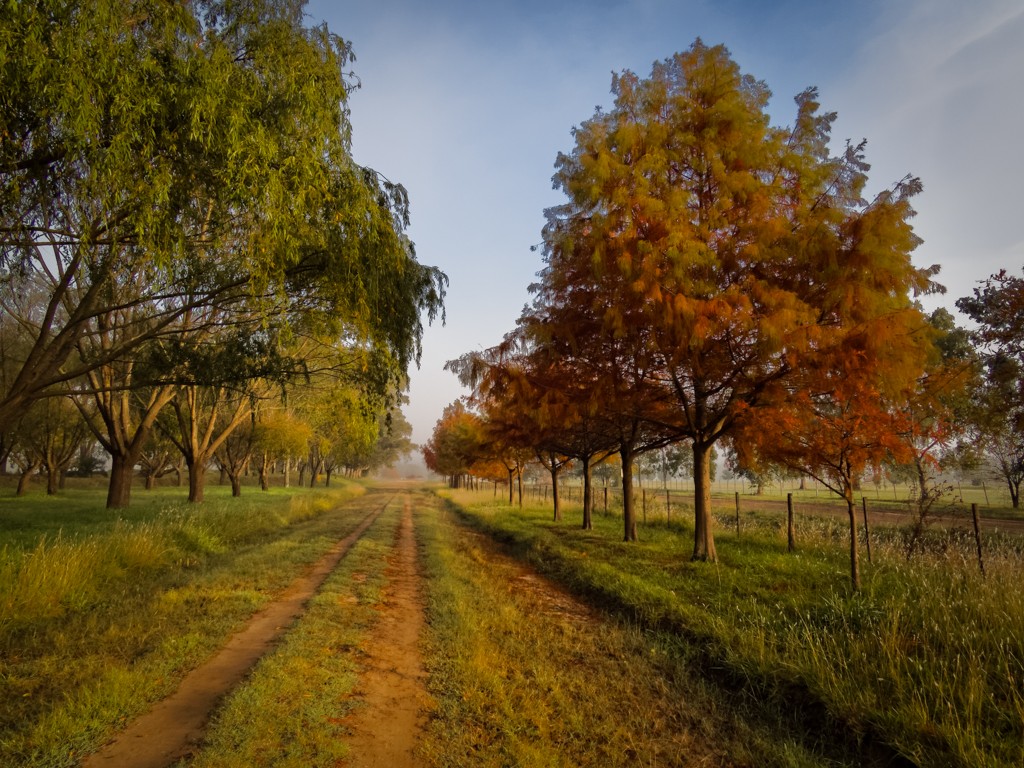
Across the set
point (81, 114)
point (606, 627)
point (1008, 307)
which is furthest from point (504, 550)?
point (1008, 307)

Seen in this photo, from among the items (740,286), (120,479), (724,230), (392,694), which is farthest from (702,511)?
(120,479)

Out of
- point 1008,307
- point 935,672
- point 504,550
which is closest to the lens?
point 935,672

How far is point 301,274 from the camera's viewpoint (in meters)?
8.36

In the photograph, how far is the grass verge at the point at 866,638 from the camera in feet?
13.3

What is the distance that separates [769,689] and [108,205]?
8.68 m

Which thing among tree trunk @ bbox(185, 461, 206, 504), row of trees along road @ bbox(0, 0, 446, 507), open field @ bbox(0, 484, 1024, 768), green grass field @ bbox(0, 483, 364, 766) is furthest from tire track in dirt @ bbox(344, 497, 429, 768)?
tree trunk @ bbox(185, 461, 206, 504)

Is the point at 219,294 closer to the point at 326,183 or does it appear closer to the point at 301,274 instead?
the point at 301,274

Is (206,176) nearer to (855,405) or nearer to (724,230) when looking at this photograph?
(724,230)

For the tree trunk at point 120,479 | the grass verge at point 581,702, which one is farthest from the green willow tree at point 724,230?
the tree trunk at point 120,479

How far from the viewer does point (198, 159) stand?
6113 mm

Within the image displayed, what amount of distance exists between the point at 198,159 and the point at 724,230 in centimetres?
841

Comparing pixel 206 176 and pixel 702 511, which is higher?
pixel 206 176

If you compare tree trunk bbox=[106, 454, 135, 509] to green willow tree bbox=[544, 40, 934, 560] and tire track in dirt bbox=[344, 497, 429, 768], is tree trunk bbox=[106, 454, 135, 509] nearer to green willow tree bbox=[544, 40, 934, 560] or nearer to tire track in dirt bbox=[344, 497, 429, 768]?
tire track in dirt bbox=[344, 497, 429, 768]

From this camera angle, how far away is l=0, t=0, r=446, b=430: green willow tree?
5.07 meters
